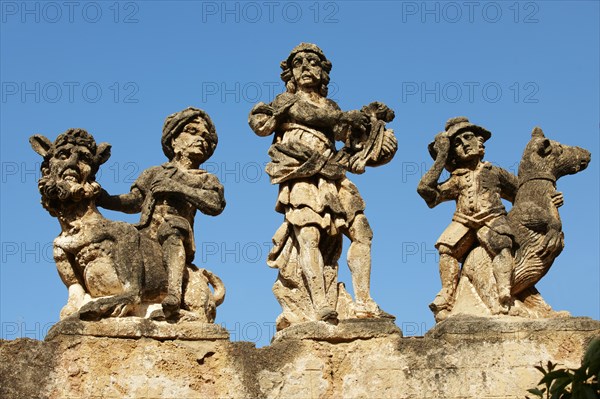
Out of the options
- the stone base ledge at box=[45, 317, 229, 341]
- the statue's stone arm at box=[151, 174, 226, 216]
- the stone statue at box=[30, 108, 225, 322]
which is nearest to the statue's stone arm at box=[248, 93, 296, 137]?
the stone statue at box=[30, 108, 225, 322]

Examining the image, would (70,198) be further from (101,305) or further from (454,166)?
(454,166)

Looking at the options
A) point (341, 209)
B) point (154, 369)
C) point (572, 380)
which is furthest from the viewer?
point (341, 209)

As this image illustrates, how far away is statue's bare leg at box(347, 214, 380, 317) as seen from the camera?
11978 mm

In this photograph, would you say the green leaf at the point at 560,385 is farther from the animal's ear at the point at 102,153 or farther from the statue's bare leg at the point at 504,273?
the animal's ear at the point at 102,153

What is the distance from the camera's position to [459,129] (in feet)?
42.1

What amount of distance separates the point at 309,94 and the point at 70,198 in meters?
2.83

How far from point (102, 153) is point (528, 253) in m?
→ 4.49

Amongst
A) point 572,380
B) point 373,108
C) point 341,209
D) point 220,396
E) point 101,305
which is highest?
point 373,108

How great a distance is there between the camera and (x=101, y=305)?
11438mm

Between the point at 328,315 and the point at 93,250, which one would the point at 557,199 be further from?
the point at 93,250

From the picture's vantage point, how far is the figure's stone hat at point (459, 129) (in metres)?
12.8

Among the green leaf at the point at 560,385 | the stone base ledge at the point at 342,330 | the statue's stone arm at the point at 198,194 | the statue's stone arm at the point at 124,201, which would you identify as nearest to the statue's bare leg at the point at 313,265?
the stone base ledge at the point at 342,330

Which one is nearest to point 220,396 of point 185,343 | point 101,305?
point 185,343

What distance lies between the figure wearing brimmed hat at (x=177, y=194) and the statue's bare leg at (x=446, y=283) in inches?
93.5
